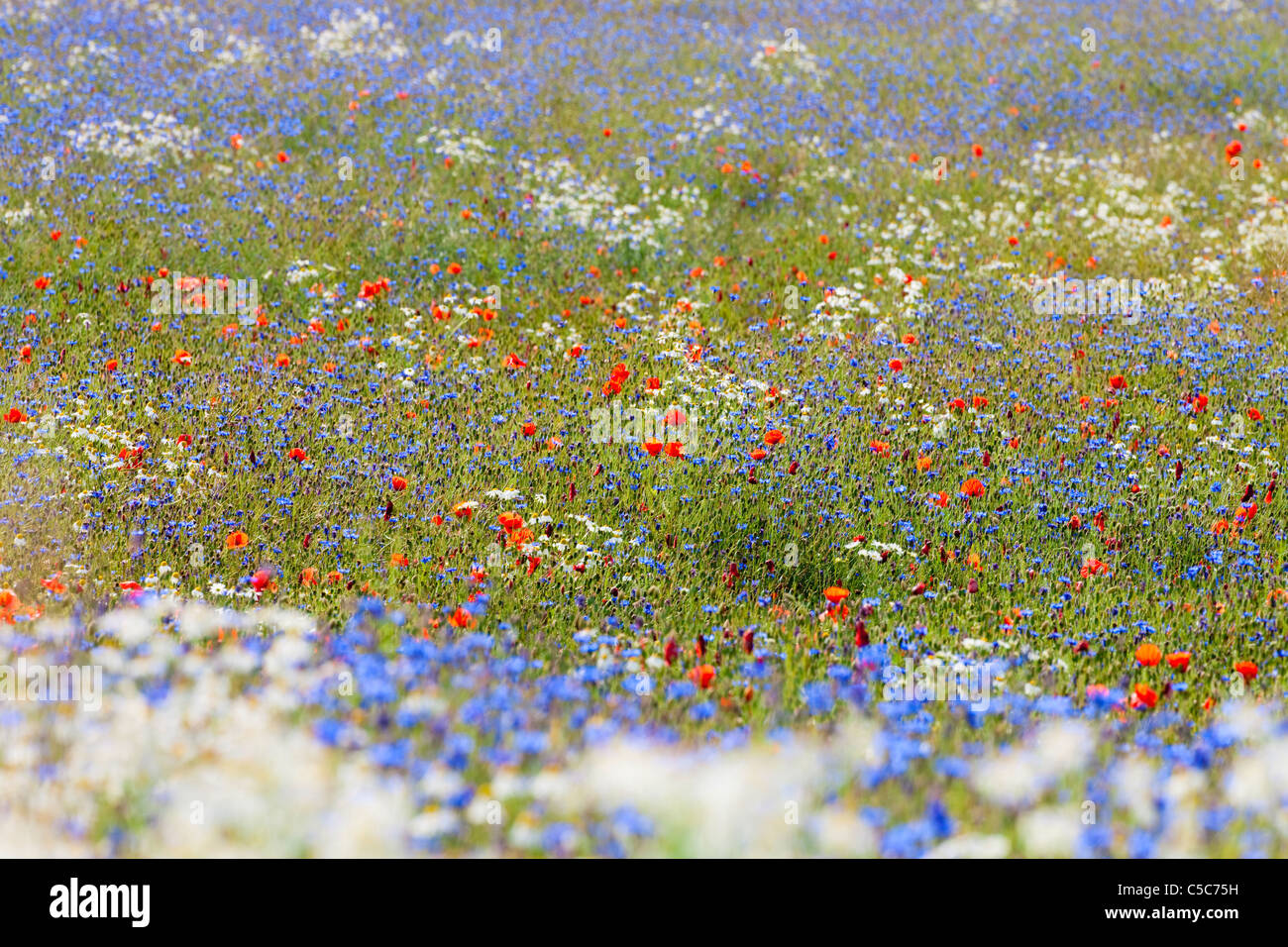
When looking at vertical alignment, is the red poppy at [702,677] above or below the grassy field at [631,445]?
below

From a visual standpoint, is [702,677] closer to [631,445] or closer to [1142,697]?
[1142,697]

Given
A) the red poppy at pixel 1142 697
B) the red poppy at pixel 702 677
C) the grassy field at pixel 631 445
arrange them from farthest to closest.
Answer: the red poppy at pixel 702 677 → the red poppy at pixel 1142 697 → the grassy field at pixel 631 445

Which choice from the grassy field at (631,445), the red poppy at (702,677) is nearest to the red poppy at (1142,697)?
the grassy field at (631,445)

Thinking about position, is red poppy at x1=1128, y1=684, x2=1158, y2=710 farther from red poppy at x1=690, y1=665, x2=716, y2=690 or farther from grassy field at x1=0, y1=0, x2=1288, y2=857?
red poppy at x1=690, y1=665, x2=716, y2=690

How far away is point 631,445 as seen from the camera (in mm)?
7738

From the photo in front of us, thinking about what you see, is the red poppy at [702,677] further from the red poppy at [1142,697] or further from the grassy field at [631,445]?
the red poppy at [1142,697]

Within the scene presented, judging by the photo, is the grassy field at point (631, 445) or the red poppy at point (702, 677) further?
the red poppy at point (702, 677)

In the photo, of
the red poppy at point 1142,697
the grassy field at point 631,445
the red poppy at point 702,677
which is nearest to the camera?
the grassy field at point 631,445

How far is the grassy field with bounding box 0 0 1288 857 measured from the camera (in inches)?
124

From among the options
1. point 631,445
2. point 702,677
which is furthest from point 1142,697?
point 631,445

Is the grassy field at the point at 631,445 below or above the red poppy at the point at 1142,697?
above

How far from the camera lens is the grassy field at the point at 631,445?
3150 mm

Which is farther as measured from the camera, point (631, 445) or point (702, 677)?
point (631, 445)
